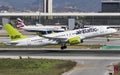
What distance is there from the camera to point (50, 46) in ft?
302

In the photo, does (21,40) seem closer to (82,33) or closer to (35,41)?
(35,41)

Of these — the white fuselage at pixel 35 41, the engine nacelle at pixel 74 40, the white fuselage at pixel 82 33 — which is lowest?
the white fuselage at pixel 35 41

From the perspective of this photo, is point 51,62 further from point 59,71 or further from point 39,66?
point 59,71

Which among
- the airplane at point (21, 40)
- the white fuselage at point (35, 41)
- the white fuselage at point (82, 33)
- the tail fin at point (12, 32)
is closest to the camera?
the tail fin at point (12, 32)

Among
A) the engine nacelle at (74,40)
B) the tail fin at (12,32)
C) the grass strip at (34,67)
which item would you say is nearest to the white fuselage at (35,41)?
the tail fin at (12,32)

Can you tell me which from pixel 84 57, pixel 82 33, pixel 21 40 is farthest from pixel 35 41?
pixel 84 57

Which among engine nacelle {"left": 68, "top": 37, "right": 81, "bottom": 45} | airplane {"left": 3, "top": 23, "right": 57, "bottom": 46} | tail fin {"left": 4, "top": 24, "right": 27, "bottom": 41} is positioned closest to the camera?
tail fin {"left": 4, "top": 24, "right": 27, "bottom": 41}

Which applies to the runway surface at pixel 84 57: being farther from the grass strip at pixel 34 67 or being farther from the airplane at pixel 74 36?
the airplane at pixel 74 36

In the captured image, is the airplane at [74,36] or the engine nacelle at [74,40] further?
the airplane at [74,36]

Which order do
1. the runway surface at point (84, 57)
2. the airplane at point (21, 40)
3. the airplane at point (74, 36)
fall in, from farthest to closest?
the airplane at point (74, 36) < the airplane at point (21, 40) < the runway surface at point (84, 57)

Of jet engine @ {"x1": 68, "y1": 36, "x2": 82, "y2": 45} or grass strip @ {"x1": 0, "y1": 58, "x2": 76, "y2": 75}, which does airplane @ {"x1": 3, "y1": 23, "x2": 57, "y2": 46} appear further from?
grass strip @ {"x1": 0, "y1": 58, "x2": 76, "y2": 75}

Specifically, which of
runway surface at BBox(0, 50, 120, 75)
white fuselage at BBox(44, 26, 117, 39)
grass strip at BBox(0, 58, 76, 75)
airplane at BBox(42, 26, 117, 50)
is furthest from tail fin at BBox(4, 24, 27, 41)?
grass strip at BBox(0, 58, 76, 75)

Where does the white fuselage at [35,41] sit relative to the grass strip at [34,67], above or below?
below

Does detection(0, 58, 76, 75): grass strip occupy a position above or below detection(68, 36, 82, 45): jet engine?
above
